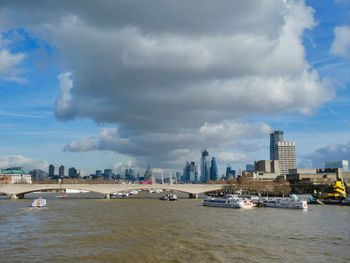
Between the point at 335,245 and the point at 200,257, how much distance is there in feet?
50.0

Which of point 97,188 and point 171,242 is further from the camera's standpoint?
point 97,188

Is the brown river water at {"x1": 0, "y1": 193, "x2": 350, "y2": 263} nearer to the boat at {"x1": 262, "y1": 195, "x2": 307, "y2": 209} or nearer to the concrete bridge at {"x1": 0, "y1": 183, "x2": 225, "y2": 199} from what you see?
the boat at {"x1": 262, "y1": 195, "x2": 307, "y2": 209}

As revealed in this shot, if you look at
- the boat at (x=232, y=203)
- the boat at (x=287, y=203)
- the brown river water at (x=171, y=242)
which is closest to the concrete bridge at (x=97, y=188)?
the boat at (x=232, y=203)

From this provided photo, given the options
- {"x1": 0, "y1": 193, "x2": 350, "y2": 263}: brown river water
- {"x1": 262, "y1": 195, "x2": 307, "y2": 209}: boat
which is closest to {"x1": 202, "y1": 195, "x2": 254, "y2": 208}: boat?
{"x1": 262, "y1": 195, "x2": 307, "y2": 209}: boat

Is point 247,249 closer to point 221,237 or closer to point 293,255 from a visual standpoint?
point 293,255

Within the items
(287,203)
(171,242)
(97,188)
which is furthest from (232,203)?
(171,242)

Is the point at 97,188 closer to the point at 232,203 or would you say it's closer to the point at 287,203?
the point at 232,203

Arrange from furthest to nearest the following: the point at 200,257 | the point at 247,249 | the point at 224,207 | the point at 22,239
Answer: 1. the point at 224,207
2. the point at 22,239
3. the point at 247,249
4. the point at 200,257

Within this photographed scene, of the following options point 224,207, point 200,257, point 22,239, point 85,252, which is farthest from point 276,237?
point 224,207

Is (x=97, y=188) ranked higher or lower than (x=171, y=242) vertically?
higher

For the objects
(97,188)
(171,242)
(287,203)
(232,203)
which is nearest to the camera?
(171,242)

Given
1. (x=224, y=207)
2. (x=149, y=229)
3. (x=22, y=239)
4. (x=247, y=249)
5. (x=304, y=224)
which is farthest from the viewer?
(x=224, y=207)

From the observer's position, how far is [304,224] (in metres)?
65.7

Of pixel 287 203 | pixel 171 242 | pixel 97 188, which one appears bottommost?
pixel 287 203
